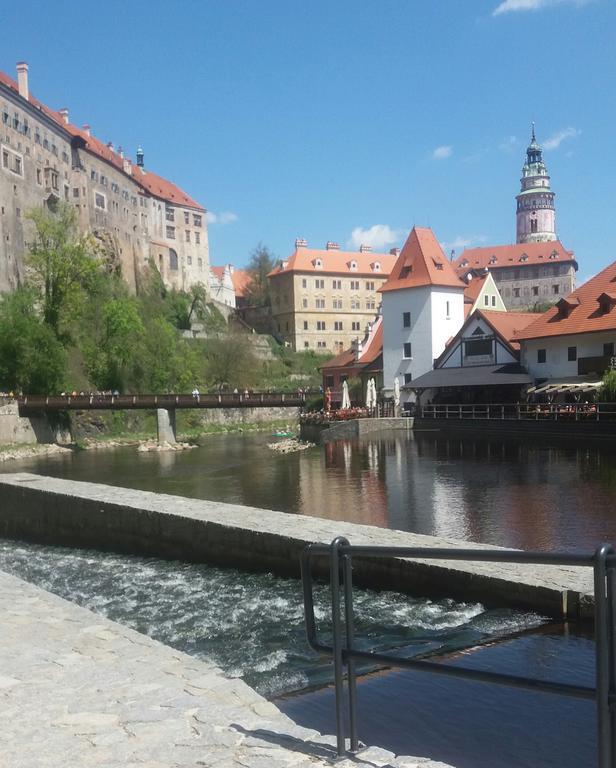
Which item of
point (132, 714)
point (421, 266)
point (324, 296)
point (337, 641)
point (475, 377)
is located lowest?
point (132, 714)

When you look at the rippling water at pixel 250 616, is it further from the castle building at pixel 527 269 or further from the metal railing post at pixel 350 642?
the castle building at pixel 527 269

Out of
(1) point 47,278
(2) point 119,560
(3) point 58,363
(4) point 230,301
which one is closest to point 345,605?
(2) point 119,560

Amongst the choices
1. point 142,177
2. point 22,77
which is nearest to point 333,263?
point 142,177

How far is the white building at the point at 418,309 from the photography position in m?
53.3

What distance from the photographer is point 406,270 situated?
181 ft

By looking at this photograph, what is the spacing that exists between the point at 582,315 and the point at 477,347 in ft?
27.6

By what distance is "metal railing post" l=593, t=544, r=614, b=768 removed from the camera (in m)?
3.28

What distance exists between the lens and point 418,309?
177 feet

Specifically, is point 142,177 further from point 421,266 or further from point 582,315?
point 582,315

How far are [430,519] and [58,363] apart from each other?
40.9m

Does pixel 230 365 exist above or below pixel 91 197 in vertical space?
below

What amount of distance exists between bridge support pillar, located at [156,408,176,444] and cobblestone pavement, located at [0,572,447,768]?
4183 centimetres

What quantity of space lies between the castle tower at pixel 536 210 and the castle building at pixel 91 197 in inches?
2745

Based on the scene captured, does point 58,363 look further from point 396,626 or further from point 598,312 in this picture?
point 396,626
